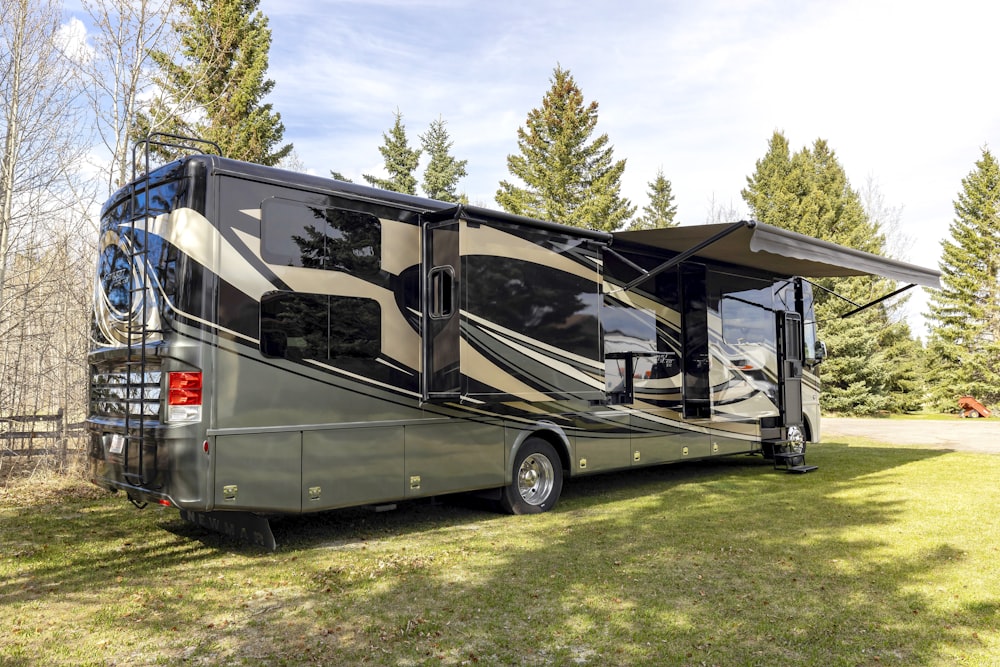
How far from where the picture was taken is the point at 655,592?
192 inches

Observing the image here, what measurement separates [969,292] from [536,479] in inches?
1144

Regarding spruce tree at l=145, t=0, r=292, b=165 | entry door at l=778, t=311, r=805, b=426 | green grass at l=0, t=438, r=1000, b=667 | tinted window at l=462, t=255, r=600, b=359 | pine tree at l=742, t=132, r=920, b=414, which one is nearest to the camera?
green grass at l=0, t=438, r=1000, b=667

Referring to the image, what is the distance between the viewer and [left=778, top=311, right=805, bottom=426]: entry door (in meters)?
10.8

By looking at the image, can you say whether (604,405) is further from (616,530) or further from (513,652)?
(513,652)

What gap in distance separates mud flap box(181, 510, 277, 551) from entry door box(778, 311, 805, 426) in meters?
7.60

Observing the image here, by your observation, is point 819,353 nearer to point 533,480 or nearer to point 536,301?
point 533,480

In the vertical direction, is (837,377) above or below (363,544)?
above

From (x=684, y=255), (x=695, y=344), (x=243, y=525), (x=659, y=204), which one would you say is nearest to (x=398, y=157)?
(x=659, y=204)

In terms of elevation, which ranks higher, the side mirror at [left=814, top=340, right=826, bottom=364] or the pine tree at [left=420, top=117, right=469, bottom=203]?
the pine tree at [left=420, top=117, right=469, bottom=203]

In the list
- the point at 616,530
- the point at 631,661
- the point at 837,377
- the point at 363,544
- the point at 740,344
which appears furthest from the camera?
the point at 837,377

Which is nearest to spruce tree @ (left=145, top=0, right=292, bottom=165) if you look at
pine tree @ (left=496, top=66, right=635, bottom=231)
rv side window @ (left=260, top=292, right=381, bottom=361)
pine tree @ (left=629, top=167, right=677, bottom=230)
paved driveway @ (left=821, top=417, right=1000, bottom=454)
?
pine tree @ (left=496, top=66, right=635, bottom=231)

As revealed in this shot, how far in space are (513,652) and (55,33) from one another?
427 inches

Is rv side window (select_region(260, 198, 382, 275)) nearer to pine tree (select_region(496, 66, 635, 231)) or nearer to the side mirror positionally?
the side mirror

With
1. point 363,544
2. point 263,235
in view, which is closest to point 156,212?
point 263,235
